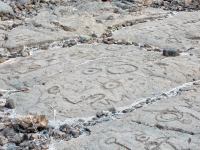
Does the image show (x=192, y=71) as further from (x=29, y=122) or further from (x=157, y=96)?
(x=29, y=122)

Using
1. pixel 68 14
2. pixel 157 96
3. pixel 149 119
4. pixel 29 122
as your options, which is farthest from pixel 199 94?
pixel 68 14

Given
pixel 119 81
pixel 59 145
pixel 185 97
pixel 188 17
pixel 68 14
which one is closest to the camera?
pixel 59 145

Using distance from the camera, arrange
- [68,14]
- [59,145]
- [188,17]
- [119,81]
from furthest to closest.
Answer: [68,14] → [188,17] → [119,81] → [59,145]

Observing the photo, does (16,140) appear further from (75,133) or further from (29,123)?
(75,133)

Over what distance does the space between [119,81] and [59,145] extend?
0.95m

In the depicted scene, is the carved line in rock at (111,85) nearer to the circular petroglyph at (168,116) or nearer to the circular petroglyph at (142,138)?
the circular petroglyph at (168,116)

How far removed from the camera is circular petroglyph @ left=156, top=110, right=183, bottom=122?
247 cm

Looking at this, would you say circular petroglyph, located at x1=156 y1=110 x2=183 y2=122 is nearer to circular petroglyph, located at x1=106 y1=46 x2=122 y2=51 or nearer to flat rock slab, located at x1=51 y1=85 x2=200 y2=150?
flat rock slab, located at x1=51 y1=85 x2=200 y2=150

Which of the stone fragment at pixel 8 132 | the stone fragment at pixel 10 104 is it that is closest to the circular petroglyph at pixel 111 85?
the stone fragment at pixel 10 104

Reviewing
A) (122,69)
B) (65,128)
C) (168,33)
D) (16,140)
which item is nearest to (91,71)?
(122,69)

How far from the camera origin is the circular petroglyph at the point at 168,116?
97.2 inches

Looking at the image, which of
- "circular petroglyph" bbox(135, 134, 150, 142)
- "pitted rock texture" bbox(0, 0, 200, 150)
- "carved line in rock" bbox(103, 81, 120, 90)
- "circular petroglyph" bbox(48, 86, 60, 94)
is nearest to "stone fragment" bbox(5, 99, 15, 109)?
"pitted rock texture" bbox(0, 0, 200, 150)

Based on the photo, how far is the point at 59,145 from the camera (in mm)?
2297

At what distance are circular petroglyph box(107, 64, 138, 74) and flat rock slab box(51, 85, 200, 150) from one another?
2.02ft
